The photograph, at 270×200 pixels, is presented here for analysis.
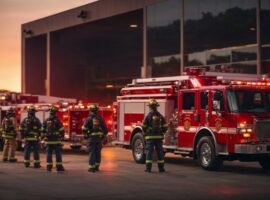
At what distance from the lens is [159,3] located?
110ft

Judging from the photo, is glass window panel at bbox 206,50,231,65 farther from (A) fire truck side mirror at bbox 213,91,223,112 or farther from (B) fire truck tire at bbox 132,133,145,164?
(A) fire truck side mirror at bbox 213,91,223,112

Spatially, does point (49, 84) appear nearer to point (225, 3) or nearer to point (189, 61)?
point (189, 61)

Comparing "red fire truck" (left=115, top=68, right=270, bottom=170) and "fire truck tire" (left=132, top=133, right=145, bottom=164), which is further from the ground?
"red fire truck" (left=115, top=68, right=270, bottom=170)

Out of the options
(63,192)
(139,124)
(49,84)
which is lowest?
(63,192)

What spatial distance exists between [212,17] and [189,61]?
312 centimetres

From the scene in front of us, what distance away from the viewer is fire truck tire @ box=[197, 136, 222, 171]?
15.8 metres

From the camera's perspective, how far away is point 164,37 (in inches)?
1309

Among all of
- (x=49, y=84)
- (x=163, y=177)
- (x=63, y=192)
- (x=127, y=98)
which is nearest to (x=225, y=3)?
(x=127, y=98)

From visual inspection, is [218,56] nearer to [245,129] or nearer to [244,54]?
[244,54]

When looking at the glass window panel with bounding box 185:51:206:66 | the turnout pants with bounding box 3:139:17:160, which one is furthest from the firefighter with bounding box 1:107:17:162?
the glass window panel with bounding box 185:51:206:66

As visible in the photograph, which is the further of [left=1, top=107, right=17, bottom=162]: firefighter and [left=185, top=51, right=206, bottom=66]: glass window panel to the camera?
[left=185, top=51, right=206, bottom=66]: glass window panel

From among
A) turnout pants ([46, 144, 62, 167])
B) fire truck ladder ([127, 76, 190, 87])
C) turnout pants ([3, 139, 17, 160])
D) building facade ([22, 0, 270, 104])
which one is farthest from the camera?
building facade ([22, 0, 270, 104])

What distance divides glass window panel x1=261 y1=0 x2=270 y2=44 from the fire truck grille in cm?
1179

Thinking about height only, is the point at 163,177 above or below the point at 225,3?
below
